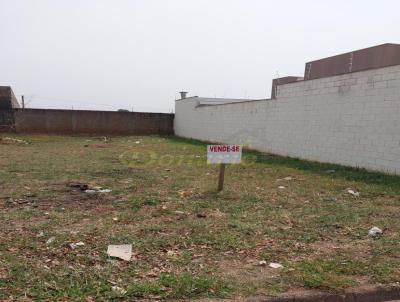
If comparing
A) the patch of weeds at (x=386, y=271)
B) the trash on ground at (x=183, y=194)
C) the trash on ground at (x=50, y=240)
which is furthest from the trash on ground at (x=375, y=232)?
the trash on ground at (x=50, y=240)

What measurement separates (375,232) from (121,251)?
2.86m

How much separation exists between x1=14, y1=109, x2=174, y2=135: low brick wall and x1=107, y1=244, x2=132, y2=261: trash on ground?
21411 mm

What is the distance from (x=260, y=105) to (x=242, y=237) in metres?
11.0

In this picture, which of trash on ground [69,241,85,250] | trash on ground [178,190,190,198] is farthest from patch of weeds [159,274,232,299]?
trash on ground [178,190,190,198]

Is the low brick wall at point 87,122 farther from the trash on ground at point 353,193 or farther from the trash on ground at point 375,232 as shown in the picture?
the trash on ground at point 375,232

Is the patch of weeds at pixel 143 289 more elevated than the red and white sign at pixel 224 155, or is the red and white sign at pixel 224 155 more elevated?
the red and white sign at pixel 224 155

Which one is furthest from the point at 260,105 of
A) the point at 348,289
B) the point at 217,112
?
the point at 348,289

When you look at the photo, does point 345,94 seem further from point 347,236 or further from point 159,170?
point 347,236

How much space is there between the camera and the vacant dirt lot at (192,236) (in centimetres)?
316

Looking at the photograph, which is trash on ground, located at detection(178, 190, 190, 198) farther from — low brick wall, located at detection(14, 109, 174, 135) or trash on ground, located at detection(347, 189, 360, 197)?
low brick wall, located at detection(14, 109, 174, 135)

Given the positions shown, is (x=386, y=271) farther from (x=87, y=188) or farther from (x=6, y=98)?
(x=6, y=98)

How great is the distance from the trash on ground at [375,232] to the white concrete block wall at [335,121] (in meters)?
4.40

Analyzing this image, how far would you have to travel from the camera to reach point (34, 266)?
11.3ft

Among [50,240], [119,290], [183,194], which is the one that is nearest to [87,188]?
[183,194]
